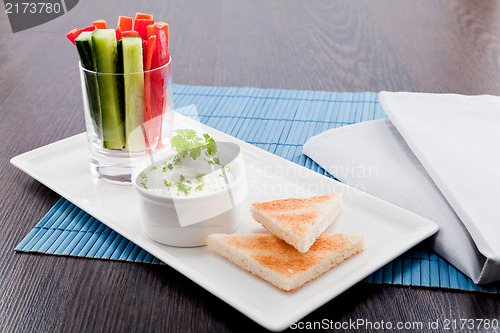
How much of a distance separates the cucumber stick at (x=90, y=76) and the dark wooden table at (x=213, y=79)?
0.51 ft

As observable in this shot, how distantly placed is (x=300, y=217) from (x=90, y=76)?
1.48ft

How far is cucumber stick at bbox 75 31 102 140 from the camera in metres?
1.12

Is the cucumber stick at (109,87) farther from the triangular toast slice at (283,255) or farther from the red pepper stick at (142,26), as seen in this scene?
the triangular toast slice at (283,255)

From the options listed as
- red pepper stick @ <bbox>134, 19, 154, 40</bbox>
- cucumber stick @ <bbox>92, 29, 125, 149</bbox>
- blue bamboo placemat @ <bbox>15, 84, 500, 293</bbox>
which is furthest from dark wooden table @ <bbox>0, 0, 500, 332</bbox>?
red pepper stick @ <bbox>134, 19, 154, 40</bbox>

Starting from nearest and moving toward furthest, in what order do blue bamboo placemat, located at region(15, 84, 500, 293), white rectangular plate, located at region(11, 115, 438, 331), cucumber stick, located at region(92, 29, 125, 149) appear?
white rectangular plate, located at region(11, 115, 438, 331), blue bamboo placemat, located at region(15, 84, 500, 293), cucumber stick, located at region(92, 29, 125, 149)

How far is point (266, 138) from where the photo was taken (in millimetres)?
1405

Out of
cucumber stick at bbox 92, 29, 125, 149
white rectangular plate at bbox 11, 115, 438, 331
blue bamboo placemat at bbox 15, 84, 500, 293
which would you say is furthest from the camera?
cucumber stick at bbox 92, 29, 125, 149

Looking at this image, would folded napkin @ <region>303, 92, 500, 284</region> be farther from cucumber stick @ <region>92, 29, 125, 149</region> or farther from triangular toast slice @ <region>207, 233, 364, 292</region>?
cucumber stick @ <region>92, 29, 125, 149</region>

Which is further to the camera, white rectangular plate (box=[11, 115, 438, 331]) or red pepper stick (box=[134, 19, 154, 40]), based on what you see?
red pepper stick (box=[134, 19, 154, 40])

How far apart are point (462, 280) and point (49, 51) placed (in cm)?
146

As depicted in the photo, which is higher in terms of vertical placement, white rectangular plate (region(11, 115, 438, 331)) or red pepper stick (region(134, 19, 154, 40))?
red pepper stick (region(134, 19, 154, 40))

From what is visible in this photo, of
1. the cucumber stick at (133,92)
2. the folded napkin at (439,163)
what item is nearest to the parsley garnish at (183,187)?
the cucumber stick at (133,92)

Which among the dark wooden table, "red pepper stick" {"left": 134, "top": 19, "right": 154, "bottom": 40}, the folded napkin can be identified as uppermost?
"red pepper stick" {"left": 134, "top": 19, "right": 154, "bottom": 40}

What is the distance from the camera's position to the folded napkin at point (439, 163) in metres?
0.96
